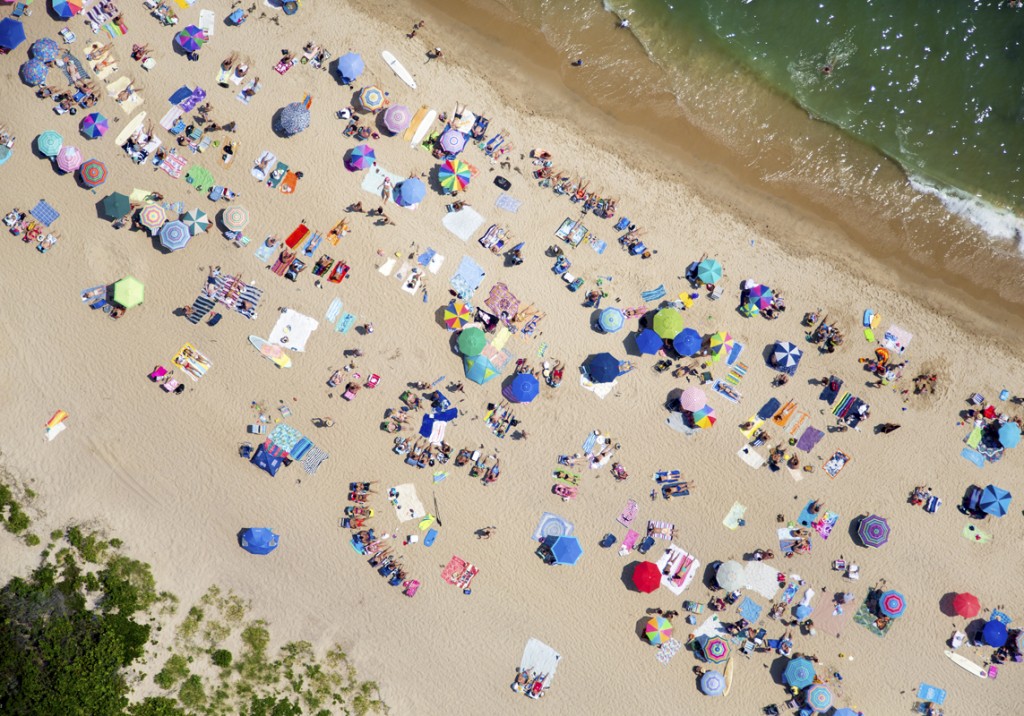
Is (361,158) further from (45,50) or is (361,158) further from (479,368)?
(45,50)

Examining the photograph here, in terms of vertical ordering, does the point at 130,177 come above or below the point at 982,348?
below

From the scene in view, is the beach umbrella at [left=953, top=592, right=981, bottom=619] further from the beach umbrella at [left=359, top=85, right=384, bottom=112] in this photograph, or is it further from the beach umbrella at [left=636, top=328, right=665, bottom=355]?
the beach umbrella at [left=359, top=85, right=384, bottom=112]

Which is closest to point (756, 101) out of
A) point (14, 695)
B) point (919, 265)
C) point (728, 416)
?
point (919, 265)

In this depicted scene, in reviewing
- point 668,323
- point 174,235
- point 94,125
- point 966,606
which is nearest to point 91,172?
point 94,125

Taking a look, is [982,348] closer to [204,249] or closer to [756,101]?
[756,101]

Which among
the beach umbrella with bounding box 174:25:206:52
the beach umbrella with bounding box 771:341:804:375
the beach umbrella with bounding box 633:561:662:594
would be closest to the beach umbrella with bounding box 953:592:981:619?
the beach umbrella with bounding box 771:341:804:375
